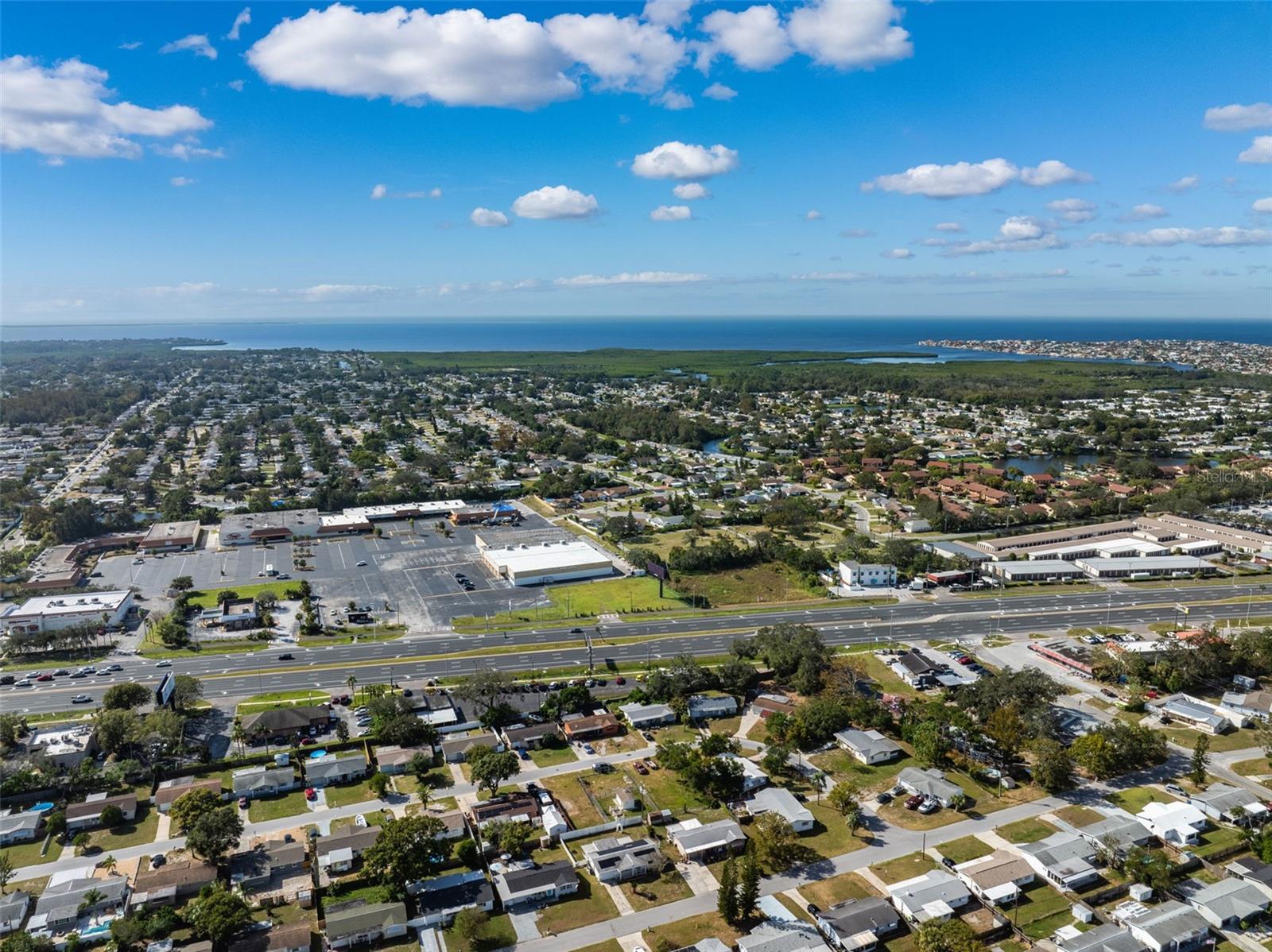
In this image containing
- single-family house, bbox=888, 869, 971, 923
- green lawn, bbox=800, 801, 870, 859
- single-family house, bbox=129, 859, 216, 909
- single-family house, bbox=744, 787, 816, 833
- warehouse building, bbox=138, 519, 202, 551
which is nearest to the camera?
single-family house, bbox=888, 869, 971, 923

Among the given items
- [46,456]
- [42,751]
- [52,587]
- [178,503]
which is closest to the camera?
[42,751]

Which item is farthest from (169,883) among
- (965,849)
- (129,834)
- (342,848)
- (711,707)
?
(965,849)

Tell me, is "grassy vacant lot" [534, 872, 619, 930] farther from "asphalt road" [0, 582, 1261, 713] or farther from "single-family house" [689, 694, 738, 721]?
"asphalt road" [0, 582, 1261, 713]

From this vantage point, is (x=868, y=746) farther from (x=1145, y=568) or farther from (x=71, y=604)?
(x=71, y=604)

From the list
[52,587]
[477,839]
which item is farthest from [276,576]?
[477,839]

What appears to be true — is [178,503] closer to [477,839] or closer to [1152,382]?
[477,839]

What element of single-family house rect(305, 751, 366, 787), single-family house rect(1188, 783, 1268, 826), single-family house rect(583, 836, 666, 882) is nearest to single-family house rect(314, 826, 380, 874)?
single-family house rect(305, 751, 366, 787)
